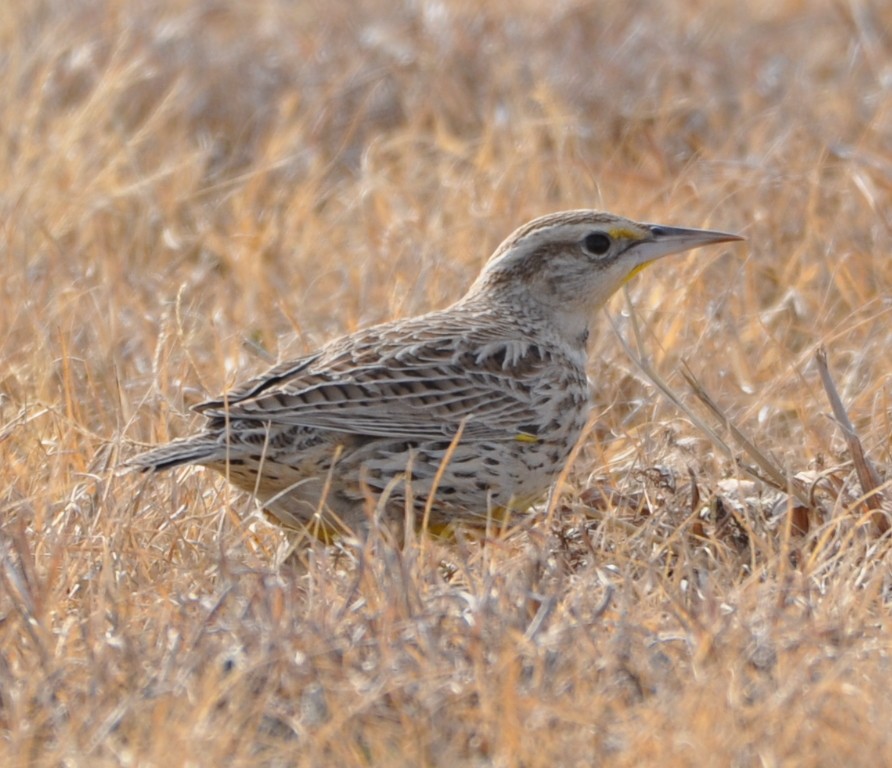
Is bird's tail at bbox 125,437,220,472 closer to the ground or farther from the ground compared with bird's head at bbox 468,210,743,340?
farther from the ground

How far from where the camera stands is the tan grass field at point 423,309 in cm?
340

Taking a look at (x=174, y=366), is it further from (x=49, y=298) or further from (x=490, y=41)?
(x=490, y=41)

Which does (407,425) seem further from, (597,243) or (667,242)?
(667,242)

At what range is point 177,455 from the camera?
442 cm

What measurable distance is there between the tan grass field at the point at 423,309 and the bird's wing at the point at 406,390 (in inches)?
11.3

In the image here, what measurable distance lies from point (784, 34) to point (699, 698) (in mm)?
7270

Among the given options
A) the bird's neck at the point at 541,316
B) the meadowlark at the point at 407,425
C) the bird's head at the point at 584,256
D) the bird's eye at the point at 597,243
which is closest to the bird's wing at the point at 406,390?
the meadowlark at the point at 407,425

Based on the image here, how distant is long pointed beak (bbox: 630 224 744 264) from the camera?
17.6 feet

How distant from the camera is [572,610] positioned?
3801mm

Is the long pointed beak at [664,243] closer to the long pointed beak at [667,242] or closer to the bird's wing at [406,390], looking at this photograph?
the long pointed beak at [667,242]

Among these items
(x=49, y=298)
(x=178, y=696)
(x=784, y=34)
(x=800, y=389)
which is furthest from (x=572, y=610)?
(x=784, y=34)

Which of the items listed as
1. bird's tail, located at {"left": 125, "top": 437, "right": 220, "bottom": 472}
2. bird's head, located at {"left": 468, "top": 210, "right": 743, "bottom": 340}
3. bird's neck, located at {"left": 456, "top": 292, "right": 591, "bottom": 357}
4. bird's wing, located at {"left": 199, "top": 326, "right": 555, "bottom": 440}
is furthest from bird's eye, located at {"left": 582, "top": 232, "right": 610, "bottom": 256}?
bird's tail, located at {"left": 125, "top": 437, "right": 220, "bottom": 472}

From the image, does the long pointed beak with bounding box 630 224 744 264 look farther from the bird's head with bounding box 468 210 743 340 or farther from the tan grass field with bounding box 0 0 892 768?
the tan grass field with bounding box 0 0 892 768

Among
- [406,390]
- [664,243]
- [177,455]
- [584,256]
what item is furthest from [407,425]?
[664,243]
